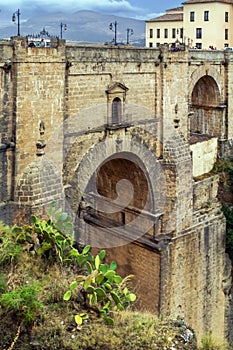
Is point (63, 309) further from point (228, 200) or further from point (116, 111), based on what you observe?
point (228, 200)

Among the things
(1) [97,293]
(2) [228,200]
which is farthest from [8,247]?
(2) [228,200]

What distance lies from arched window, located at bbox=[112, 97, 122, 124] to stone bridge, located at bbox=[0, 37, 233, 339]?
0.11ft

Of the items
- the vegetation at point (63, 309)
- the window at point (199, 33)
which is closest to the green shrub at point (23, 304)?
the vegetation at point (63, 309)

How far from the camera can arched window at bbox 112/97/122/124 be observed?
15.9 m

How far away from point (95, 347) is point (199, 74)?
45.8ft

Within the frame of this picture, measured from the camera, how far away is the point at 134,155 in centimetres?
1711

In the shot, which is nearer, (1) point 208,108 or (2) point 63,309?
(2) point 63,309

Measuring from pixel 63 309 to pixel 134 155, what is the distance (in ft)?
31.0

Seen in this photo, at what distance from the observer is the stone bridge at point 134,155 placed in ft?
42.5

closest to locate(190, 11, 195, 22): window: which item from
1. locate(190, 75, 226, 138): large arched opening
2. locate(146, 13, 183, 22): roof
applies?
locate(146, 13, 183, 22): roof

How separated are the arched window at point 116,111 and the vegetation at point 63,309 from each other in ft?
22.0

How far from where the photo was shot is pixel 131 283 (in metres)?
18.6

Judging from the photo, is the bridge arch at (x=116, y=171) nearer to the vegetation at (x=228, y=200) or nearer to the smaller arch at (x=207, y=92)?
the vegetation at (x=228, y=200)

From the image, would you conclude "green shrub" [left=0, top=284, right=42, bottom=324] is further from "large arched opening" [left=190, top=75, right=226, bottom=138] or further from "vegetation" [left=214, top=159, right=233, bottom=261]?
"large arched opening" [left=190, top=75, right=226, bottom=138]
